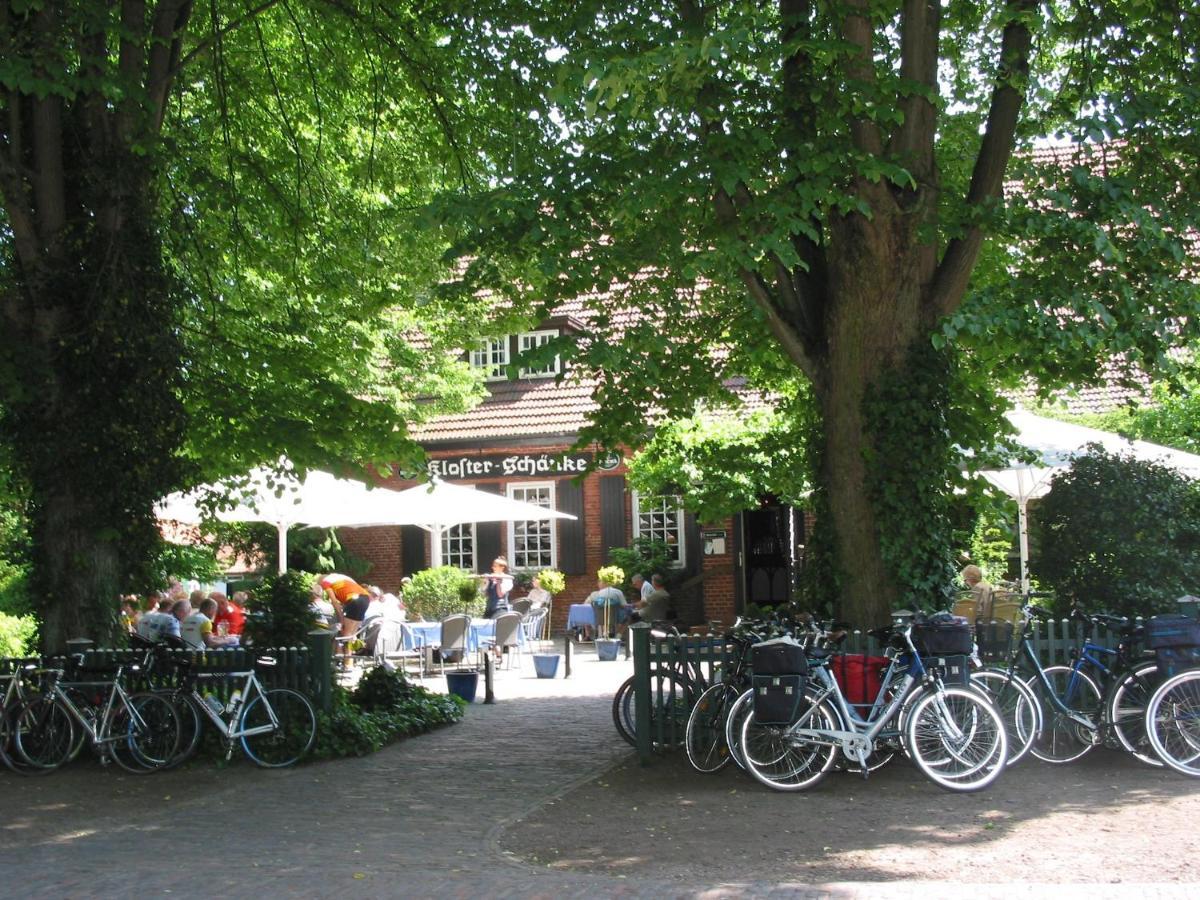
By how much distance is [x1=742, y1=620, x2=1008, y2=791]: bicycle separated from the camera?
9102 mm

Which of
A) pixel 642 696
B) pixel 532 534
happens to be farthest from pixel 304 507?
pixel 532 534

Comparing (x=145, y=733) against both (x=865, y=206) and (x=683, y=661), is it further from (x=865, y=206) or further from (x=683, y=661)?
(x=865, y=206)

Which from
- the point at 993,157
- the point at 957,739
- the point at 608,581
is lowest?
the point at 957,739

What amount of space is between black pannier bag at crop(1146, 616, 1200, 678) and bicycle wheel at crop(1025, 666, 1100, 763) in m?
0.58

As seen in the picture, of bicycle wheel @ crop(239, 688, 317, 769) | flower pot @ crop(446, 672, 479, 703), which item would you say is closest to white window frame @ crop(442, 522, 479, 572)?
flower pot @ crop(446, 672, 479, 703)

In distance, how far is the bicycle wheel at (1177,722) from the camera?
937 centimetres

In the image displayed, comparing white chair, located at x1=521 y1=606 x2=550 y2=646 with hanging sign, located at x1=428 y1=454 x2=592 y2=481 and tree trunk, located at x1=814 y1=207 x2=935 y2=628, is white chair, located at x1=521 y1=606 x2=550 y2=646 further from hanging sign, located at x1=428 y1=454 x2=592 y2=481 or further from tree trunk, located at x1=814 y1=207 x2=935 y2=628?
tree trunk, located at x1=814 y1=207 x2=935 y2=628

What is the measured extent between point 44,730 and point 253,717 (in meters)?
1.68

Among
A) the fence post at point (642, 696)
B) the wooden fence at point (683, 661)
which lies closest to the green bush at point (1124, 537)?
the wooden fence at point (683, 661)

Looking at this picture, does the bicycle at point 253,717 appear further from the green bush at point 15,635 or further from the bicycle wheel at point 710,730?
the green bush at point 15,635

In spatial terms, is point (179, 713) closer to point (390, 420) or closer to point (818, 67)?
point (390, 420)

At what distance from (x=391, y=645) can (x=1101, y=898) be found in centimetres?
1278

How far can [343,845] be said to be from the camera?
26.4 ft

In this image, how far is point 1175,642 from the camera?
964cm
